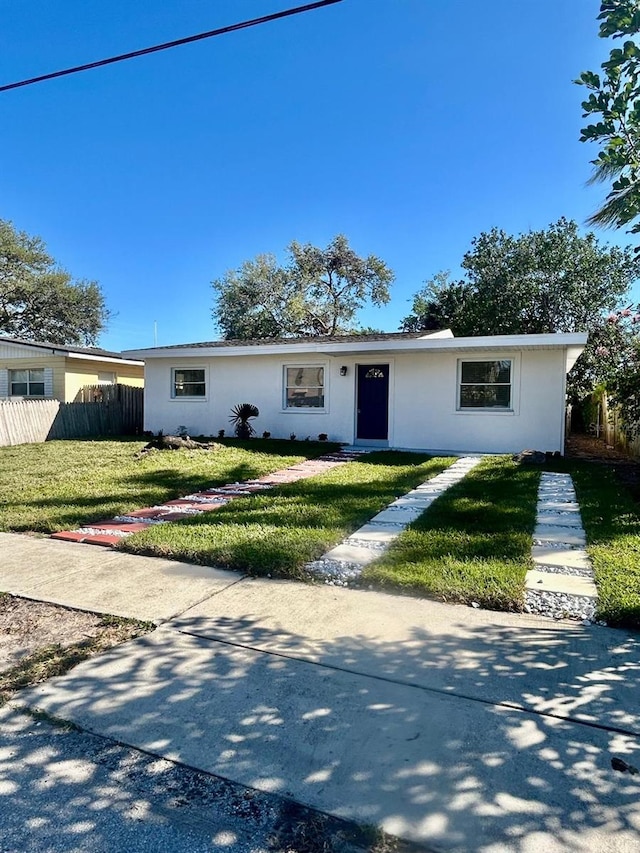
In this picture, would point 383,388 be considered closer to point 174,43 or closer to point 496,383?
point 496,383

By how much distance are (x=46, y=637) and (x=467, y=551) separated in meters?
3.48

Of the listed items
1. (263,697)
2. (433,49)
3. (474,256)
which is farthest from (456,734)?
(474,256)

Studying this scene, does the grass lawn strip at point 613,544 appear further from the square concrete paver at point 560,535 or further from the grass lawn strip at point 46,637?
the grass lawn strip at point 46,637

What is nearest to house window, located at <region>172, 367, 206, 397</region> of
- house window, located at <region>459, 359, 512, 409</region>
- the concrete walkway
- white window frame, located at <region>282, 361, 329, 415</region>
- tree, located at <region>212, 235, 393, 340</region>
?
white window frame, located at <region>282, 361, 329, 415</region>

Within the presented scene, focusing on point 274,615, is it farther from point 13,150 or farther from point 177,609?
point 13,150

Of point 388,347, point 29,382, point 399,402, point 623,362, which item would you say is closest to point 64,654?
point 388,347

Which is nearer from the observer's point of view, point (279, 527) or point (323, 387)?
point (279, 527)

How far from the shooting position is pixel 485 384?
38.7 feet

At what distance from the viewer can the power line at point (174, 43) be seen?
463 cm

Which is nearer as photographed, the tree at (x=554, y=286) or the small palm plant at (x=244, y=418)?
the small palm plant at (x=244, y=418)

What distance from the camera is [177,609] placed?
12.0 feet

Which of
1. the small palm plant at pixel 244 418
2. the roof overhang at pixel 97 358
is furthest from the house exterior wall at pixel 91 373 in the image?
the small palm plant at pixel 244 418

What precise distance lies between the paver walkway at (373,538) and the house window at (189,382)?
8783 mm

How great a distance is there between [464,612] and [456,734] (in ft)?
4.57
